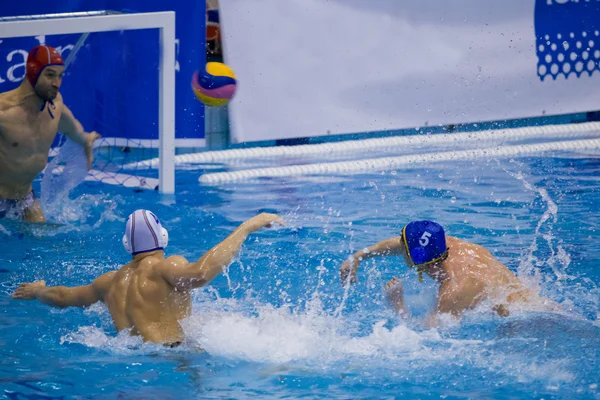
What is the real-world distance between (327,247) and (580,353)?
233cm

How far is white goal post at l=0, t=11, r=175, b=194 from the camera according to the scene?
666 centimetres

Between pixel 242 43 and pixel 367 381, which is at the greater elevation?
pixel 242 43

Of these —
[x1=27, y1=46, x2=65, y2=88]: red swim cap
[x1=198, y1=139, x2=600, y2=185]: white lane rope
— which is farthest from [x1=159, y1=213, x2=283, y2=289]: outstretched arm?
[x1=198, y1=139, x2=600, y2=185]: white lane rope

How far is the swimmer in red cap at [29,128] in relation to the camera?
6.29 metres

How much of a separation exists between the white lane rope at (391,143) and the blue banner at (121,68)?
468 mm

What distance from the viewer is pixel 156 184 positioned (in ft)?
25.5

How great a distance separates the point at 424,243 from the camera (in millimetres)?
4426

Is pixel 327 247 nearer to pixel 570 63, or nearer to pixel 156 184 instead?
pixel 156 184

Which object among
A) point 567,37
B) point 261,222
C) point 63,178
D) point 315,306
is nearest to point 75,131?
point 63,178

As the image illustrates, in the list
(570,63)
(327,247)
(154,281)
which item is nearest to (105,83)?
(327,247)

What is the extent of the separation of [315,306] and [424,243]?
0.85 m

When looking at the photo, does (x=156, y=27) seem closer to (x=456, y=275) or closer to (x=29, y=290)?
(x=29, y=290)

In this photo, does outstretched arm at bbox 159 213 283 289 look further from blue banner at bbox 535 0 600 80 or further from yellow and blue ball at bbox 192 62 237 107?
blue banner at bbox 535 0 600 80

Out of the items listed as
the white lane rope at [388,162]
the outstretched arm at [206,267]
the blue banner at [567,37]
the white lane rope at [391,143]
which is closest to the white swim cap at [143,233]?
the outstretched arm at [206,267]
